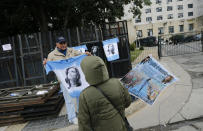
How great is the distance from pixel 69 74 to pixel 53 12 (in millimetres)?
10602

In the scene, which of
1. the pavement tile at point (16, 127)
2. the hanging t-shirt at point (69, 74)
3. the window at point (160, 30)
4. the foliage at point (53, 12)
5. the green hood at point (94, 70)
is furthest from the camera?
the window at point (160, 30)

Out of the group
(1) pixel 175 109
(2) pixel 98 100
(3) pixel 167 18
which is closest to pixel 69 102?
(2) pixel 98 100

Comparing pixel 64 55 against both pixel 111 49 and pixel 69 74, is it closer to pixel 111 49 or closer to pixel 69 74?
pixel 69 74

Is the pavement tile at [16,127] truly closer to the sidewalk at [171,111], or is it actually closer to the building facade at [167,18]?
the sidewalk at [171,111]

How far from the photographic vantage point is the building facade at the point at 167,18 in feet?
170

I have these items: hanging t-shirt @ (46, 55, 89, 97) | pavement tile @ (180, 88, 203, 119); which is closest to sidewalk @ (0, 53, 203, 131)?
pavement tile @ (180, 88, 203, 119)

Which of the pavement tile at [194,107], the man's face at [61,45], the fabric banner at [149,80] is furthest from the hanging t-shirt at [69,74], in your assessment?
the pavement tile at [194,107]

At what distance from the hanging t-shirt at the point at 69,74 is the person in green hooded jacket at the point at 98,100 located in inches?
70.4

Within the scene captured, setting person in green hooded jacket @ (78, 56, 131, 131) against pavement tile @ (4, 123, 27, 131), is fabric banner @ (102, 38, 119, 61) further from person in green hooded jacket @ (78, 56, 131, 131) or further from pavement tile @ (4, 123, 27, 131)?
person in green hooded jacket @ (78, 56, 131, 131)

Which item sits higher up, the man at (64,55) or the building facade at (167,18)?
the building facade at (167,18)

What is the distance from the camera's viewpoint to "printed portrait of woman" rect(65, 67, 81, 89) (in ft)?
11.6

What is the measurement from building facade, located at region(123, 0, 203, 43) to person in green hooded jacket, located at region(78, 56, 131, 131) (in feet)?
172

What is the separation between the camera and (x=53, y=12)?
12602 mm

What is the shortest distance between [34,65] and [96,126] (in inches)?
250
